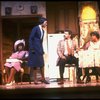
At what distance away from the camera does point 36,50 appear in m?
8.06

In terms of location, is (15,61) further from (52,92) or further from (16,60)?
(52,92)

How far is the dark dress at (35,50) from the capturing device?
796 centimetres

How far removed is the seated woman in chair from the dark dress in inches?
9.0

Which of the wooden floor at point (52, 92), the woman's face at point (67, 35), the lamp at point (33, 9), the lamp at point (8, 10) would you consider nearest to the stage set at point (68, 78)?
the wooden floor at point (52, 92)

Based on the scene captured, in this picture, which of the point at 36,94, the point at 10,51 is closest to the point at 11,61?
the point at 10,51

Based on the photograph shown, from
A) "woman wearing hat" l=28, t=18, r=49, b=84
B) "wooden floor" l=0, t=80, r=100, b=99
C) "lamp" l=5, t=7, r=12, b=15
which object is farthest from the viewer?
"lamp" l=5, t=7, r=12, b=15

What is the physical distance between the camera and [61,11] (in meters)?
8.70

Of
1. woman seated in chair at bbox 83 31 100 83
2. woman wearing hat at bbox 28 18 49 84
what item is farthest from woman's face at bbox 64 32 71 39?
woman wearing hat at bbox 28 18 49 84

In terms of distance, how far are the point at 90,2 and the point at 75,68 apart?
1746 mm

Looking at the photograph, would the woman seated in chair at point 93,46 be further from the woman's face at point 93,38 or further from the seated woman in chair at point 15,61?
the seated woman in chair at point 15,61

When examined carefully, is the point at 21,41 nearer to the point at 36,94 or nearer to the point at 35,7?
the point at 35,7

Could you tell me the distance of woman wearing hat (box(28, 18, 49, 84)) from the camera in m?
7.96

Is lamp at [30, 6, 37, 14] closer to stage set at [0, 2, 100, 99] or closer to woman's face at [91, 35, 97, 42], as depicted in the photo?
stage set at [0, 2, 100, 99]

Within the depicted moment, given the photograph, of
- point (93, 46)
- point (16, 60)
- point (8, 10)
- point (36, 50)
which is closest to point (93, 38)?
point (93, 46)
